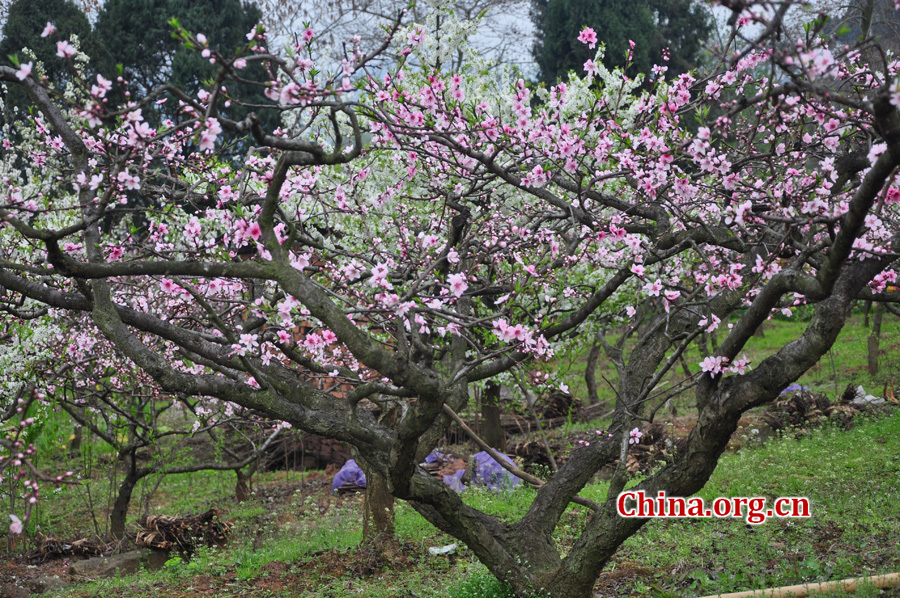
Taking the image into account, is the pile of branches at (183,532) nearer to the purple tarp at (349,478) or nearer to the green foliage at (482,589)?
the purple tarp at (349,478)

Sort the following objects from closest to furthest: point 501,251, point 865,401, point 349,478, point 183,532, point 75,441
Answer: point 501,251, point 183,532, point 349,478, point 865,401, point 75,441

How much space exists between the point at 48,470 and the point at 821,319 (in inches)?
520

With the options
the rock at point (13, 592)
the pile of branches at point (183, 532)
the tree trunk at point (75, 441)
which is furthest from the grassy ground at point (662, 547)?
the tree trunk at point (75, 441)

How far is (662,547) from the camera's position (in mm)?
6148

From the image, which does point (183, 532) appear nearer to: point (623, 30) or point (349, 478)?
point (349, 478)

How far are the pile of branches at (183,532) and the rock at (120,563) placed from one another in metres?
0.11

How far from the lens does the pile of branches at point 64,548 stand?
8.14 m

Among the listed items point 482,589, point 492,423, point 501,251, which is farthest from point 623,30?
point 482,589

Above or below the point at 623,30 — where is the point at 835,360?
below

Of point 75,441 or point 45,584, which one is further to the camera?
point 75,441

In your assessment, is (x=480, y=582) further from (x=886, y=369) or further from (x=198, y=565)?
(x=886, y=369)

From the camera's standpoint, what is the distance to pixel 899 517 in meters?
6.02

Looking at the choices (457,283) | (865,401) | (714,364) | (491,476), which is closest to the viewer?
(714,364)

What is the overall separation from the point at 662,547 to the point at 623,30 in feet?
61.0
